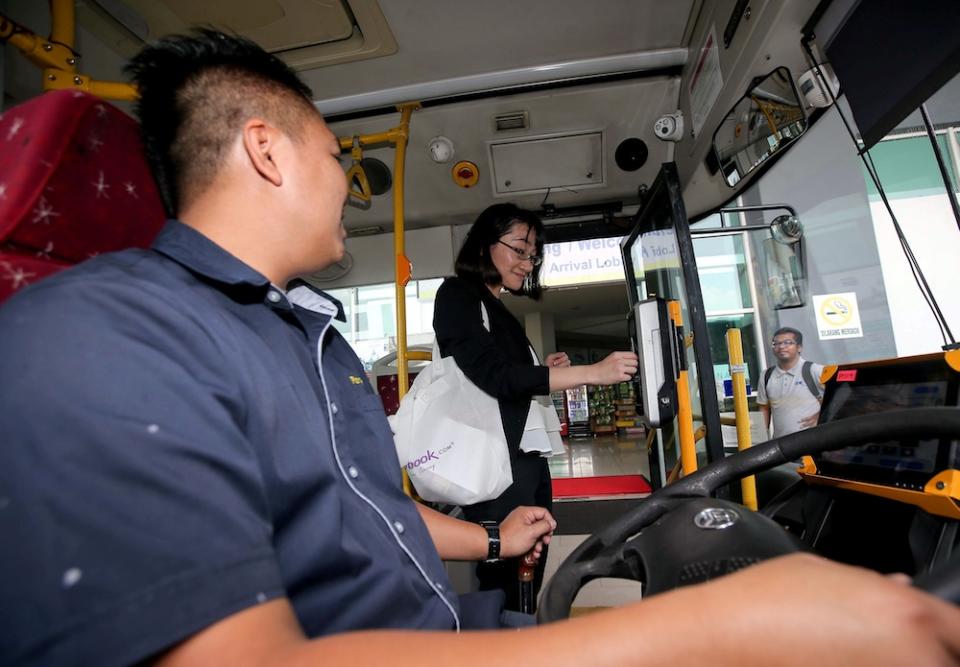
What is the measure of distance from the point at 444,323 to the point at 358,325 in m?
3.27

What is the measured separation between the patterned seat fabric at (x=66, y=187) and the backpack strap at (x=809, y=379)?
5.02 metres

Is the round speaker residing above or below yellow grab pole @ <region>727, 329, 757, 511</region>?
above

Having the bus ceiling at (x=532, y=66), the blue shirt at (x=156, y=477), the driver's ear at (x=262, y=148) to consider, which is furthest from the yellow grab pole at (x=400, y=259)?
the blue shirt at (x=156, y=477)

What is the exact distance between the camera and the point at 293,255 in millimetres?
777

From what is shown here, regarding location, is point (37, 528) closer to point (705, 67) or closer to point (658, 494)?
point (658, 494)

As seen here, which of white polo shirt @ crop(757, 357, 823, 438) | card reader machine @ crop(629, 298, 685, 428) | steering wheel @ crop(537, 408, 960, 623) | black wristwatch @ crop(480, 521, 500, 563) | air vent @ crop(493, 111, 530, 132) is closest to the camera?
steering wheel @ crop(537, 408, 960, 623)

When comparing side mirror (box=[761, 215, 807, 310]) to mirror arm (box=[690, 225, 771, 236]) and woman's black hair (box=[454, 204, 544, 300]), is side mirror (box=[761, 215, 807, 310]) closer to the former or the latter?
mirror arm (box=[690, 225, 771, 236])

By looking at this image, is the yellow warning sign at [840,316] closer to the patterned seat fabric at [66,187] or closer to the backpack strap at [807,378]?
the backpack strap at [807,378]

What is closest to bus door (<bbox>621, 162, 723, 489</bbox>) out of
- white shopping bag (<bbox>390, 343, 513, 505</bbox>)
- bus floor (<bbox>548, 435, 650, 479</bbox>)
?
white shopping bag (<bbox>390, 343, 513, 505</bbox>)

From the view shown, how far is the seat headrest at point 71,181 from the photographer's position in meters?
0.61

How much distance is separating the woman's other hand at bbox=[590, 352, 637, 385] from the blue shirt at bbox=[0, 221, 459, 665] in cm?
119

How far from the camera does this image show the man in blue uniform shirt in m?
0.31

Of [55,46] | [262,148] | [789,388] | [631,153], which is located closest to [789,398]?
[789,388]

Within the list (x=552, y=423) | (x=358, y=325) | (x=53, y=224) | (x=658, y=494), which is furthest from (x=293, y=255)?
(x=358, y=325)
